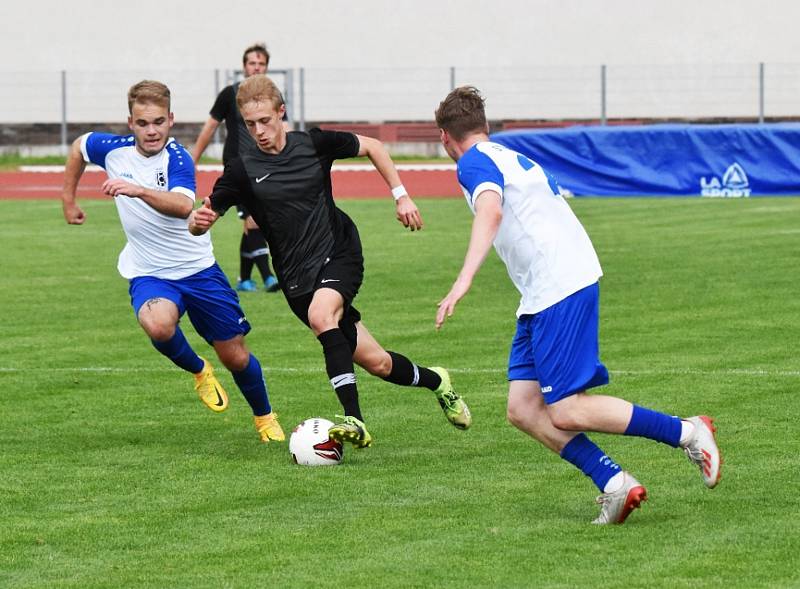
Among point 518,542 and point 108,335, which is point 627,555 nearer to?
point 518,542

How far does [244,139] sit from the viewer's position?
47.6 feet

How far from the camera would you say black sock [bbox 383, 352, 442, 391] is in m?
8.44

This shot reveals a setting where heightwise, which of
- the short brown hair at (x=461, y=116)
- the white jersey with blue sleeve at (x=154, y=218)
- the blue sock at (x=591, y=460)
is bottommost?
the blue sock at (x=591, y=460)

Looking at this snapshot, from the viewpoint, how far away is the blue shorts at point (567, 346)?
637 centimetres

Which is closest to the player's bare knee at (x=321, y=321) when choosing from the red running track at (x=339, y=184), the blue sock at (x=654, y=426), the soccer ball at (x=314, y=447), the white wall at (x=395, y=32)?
the soccer ball at (x=314, y=447)

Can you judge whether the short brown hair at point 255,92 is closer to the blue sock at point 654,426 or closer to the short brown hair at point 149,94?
the short brown hair at point 149,94

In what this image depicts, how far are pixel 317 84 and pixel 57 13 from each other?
7.80 metres

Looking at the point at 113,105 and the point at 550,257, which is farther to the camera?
the point at 113,105

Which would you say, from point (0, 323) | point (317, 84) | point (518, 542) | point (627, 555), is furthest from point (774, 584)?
point (317, 84)

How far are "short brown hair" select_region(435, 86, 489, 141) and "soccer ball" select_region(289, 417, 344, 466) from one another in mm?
1786

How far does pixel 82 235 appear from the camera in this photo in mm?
21203

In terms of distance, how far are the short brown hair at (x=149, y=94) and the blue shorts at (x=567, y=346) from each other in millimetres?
2824

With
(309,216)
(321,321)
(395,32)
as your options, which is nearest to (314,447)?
(321,321)

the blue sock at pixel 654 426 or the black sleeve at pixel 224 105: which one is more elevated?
the black sleeve at pixel 224 105
